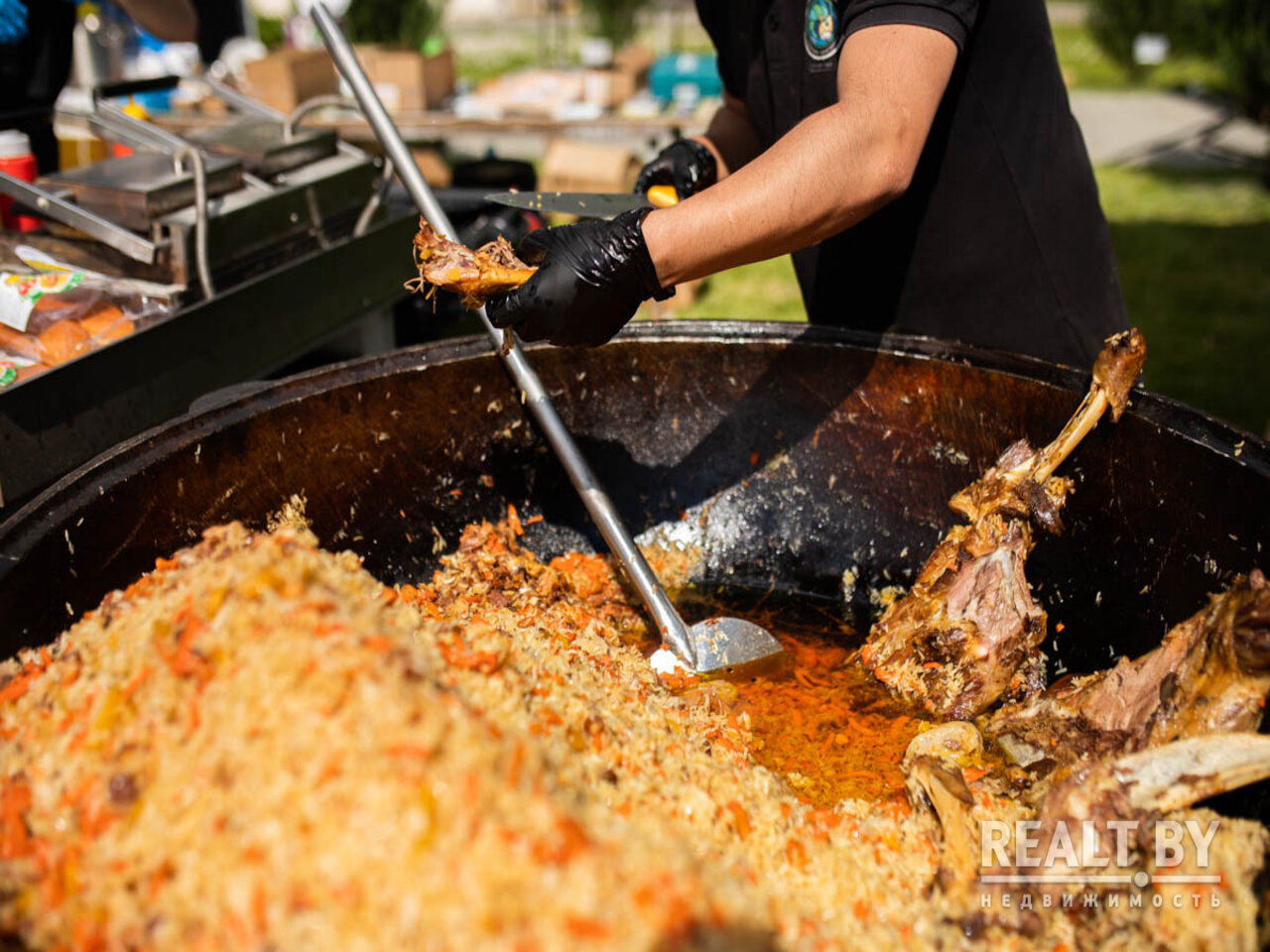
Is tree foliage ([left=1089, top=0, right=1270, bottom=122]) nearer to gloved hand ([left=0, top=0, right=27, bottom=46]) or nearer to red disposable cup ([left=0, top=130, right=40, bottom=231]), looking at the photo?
gloved hand ([left=0, top=0, right=27, bottom=46])

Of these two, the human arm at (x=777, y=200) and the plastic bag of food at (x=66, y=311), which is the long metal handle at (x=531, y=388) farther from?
the plastic bag of food at (x=66, y=311)

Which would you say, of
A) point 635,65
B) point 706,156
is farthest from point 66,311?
point 635,65

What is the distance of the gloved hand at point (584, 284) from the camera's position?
2.11 metres

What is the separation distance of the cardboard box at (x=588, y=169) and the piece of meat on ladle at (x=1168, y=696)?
5.28m

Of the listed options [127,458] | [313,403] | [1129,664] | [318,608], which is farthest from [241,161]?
[1129,664]

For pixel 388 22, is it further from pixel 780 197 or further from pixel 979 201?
pixel 780 197

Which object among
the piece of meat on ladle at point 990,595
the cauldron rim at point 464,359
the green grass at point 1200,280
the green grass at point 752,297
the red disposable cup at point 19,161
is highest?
the red disposable cup at point 19,161

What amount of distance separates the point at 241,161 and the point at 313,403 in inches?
71.9

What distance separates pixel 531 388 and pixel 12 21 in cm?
336

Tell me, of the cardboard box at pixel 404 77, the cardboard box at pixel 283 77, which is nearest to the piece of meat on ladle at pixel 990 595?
the cardboard box at pixel 283 77

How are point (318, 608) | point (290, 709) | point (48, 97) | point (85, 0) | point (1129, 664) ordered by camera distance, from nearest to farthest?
1. point (290, 709)
2. point (318, 608)
3. point (1129, 664)
4. point (48, 97)
5. point (85, 0)

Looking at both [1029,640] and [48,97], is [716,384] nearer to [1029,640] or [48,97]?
[1029,640]

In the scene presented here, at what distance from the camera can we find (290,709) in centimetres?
123

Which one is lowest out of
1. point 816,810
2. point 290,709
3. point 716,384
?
point 816,810
